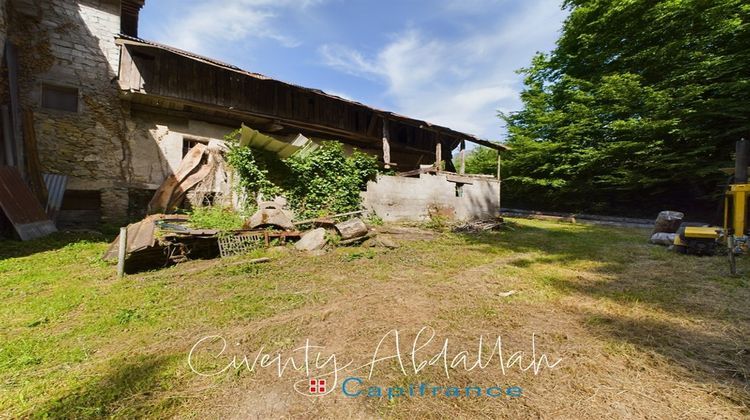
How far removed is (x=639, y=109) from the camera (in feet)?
52.1

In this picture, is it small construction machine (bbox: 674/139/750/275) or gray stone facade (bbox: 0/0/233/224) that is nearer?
small construction machine (bbox: 674/139/750/275)

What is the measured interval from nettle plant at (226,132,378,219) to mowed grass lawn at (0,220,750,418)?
120 inches

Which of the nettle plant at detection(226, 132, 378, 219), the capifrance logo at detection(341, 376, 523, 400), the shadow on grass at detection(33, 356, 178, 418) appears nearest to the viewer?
the shadow on grass at detection(33, 356, 178, 418)

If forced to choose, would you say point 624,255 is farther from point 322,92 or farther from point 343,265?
point 322,92

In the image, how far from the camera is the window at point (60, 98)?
9.38m

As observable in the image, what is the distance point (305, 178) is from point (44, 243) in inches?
254

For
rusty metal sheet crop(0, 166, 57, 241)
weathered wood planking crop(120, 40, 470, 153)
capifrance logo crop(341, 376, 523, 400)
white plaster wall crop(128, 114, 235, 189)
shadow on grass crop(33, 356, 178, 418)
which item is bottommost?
capifrance logo crop(341, 376, 523, 400)

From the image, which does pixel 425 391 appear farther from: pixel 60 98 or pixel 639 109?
pixel 639 109

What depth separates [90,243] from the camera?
7316 millimetres

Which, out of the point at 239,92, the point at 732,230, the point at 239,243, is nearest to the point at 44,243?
the point at 239,243

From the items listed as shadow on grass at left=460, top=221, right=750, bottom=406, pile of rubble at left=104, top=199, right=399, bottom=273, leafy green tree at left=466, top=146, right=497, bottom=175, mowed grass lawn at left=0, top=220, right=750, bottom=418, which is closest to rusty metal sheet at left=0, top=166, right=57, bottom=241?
mowed grass lawn at left=0, top=220, right=750, bottom=418

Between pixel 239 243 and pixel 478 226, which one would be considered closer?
pixel 239 243

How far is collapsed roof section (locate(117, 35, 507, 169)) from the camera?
957 centimetres

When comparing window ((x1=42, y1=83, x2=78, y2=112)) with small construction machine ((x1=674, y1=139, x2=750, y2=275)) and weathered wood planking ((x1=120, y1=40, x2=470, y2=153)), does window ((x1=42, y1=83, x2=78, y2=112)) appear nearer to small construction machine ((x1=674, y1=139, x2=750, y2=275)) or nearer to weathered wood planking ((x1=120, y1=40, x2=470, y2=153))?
weathered wood planking ((x1=120, y1=40, x2=470, y2=153))
